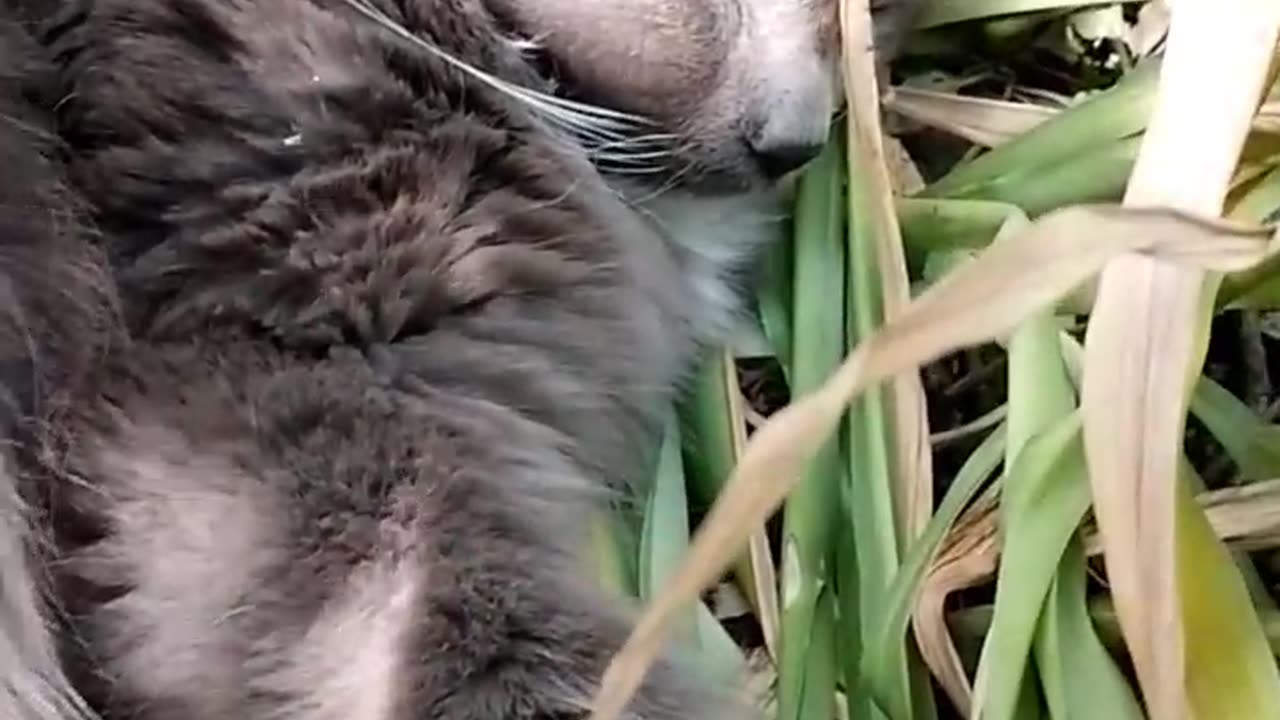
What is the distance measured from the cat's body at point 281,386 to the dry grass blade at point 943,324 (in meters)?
0.10

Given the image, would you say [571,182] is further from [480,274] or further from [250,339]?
[250,339]

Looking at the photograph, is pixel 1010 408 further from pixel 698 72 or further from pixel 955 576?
pixel 698 72

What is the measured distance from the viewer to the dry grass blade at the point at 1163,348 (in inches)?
34.2

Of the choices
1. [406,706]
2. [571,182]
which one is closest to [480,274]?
[571,182]

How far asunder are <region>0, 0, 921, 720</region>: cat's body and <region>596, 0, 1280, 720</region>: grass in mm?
97

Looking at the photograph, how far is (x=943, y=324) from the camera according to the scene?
0.83 meters

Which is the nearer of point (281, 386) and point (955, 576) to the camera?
point (281, 386)

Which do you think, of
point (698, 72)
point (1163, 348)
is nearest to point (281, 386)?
point (698, 72)

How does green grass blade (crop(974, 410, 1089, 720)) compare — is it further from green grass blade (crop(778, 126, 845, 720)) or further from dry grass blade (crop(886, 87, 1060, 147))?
dry grass blade (crop(886, 87, 1060, 147))

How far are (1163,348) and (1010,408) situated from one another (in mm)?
126

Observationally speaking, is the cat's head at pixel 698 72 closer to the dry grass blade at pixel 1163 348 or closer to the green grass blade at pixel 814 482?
the green grass blade at pixel 814 482

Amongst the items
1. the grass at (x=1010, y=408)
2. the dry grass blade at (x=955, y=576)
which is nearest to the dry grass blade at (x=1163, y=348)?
the grass at (x=1010, y=408)

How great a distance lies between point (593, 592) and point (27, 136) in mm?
314

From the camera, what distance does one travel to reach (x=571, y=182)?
1.00 meters
